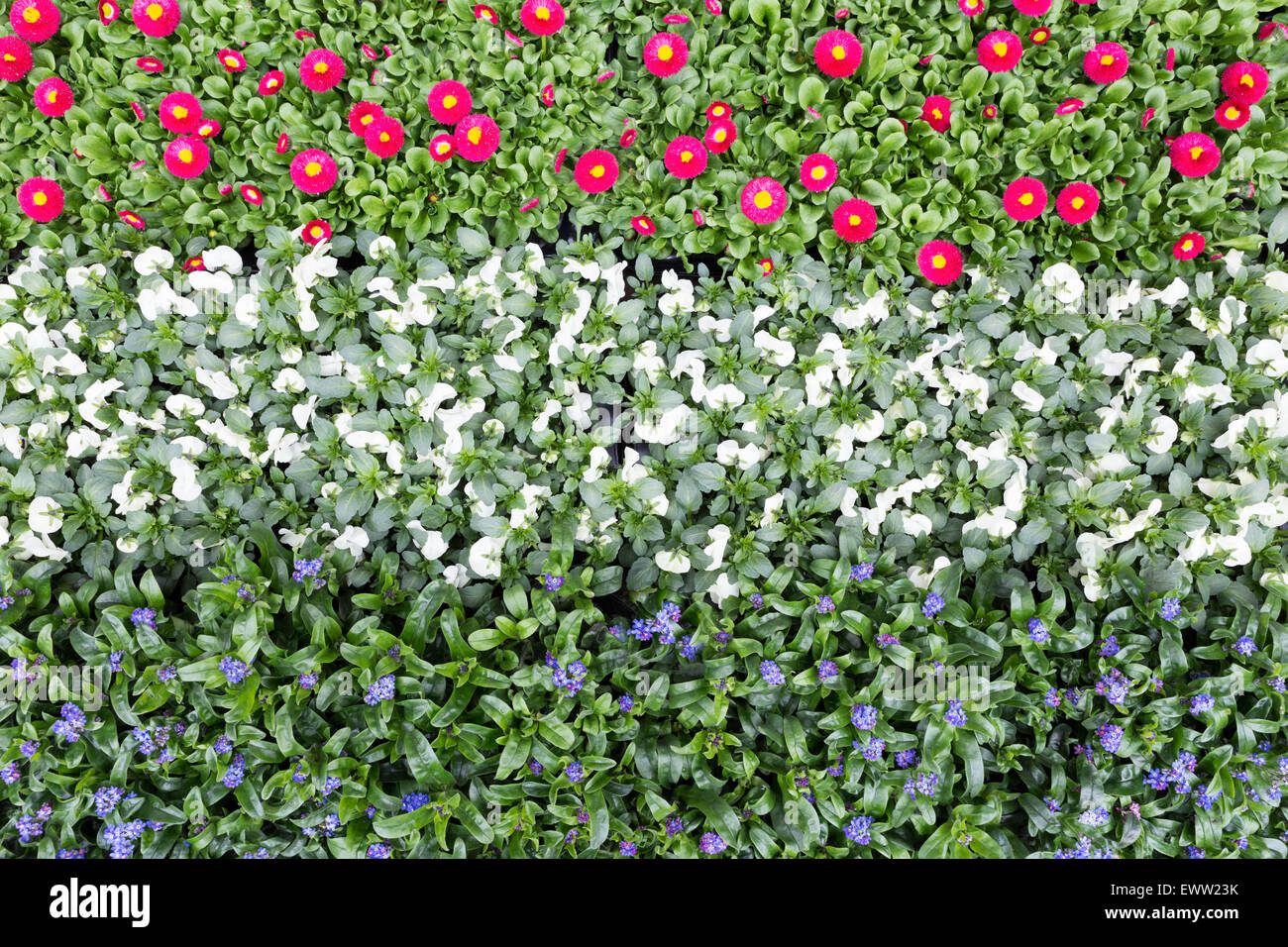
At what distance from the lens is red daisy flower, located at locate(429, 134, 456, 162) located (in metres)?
2.10

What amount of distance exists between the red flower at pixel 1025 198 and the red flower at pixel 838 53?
0.60 meters

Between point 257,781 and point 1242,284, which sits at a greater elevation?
point 1242,284

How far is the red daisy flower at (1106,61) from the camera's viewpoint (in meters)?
2.12

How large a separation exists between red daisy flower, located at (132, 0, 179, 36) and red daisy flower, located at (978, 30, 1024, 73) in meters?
2.45

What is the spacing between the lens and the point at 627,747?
1774mm

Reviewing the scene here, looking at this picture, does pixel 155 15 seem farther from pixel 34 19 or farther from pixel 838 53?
pixel 838 53

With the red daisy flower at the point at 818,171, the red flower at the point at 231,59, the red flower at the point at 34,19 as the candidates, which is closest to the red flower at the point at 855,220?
the red daisy flower at the point at 818,171

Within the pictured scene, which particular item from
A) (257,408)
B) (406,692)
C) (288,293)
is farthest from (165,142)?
(406,692)

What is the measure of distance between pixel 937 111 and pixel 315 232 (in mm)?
1882

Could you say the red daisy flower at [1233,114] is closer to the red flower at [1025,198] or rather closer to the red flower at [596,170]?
Answer: the red flower at [1025,198]

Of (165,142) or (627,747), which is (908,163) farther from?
(165,142)

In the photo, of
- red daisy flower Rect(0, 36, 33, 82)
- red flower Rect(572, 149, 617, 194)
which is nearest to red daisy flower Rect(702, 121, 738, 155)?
red flower Rect(572, 149, 617, 194)

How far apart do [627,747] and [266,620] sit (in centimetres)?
96

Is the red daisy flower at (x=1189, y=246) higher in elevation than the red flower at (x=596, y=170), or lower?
lower
